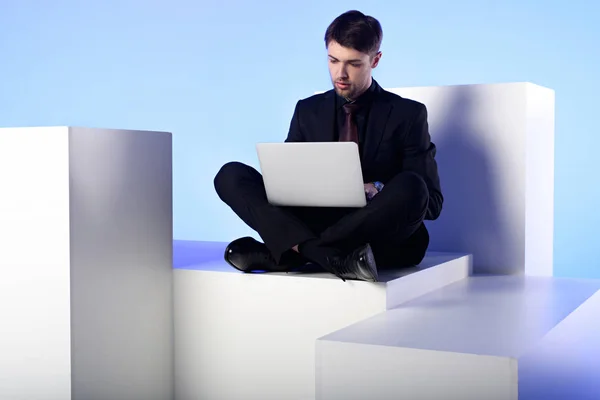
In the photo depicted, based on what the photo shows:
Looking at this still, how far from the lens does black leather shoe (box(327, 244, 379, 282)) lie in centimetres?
229

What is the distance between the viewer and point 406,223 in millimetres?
2457

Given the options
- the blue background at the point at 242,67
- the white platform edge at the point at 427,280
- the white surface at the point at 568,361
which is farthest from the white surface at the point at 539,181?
the blue background at the point at 242,67

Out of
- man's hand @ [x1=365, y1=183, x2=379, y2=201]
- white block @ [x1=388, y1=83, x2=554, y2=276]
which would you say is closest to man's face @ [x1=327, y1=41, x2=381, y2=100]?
man's hand @ [x1=365, y1=183, x2=379, y2=201]

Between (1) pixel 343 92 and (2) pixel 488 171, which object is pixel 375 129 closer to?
(1) pixel 343 92

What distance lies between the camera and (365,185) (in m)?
2.57

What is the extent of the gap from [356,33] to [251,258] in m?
0.72

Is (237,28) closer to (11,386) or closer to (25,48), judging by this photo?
(25,48)

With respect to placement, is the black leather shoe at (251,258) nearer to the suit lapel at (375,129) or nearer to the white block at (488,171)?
the suit lapel at (375,129)

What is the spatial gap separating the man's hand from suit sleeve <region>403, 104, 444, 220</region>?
0.48 feet

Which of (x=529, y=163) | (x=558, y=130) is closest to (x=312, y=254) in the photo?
(x=529, y=163)

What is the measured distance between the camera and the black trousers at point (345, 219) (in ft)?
7.84

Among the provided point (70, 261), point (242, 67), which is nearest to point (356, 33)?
point (70, 261)

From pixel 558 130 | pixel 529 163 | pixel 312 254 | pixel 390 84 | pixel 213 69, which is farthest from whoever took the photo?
pixel 213 69

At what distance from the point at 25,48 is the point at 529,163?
3.92 m
